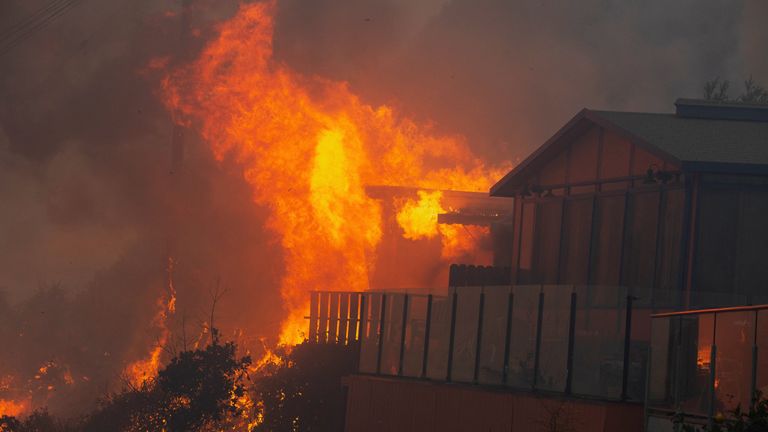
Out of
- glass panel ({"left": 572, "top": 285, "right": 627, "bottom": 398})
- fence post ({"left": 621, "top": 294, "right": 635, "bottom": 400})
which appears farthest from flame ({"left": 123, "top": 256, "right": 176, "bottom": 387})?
fence post ({"left": 621, "top": 294, "right": 635, "bottom": 400})

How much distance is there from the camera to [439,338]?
24.5 metres

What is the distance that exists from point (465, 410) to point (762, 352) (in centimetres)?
876

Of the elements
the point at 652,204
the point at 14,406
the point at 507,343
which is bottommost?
the point at 14,406

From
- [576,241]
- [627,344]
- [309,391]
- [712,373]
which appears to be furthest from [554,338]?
[309,391]

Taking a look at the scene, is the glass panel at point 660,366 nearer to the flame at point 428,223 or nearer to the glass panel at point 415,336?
the glass panel at point 415,336

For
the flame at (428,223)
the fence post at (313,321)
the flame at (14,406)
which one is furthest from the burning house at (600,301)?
the flame at (14,406)

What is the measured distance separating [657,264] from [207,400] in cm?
1539

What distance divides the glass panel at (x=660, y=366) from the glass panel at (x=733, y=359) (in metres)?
1.65

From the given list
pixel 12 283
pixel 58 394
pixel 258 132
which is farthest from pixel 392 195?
pixel 12 283

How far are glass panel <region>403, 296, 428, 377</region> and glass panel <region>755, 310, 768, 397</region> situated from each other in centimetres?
1134

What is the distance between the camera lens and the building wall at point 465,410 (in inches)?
723

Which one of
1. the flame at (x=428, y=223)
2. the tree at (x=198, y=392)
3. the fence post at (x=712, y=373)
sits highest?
the flame at (x=428, y=223)

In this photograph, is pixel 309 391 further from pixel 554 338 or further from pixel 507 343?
pixel 554 338

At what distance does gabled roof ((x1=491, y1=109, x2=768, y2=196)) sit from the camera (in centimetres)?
2494
